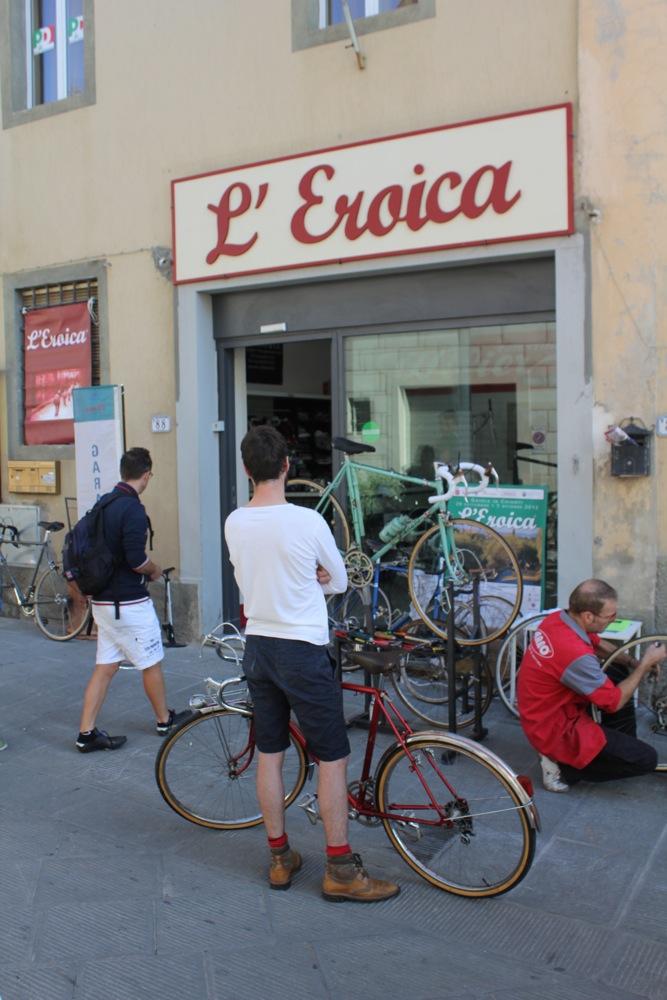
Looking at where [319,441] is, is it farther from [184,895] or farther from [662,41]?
[184,895]

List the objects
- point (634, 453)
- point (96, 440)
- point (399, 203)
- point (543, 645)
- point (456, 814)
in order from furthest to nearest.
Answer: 1. point (96, 440)
2. point (399, 203)
3. point (634, 453)
4. point (543, 645)
5. point (456, 814)

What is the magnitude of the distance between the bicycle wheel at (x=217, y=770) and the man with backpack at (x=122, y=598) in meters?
1.16

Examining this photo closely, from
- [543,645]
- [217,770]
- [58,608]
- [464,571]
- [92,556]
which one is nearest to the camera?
[217,770]

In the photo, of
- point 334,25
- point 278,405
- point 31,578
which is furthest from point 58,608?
point 334,25

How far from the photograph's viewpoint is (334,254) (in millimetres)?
6949

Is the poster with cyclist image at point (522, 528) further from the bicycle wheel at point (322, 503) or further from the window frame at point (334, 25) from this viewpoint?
the window frame at point (334, 25)

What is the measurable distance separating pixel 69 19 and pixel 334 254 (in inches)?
159

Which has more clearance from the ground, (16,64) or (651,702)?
(16,64)

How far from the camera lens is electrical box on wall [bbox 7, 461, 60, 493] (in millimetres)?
8789

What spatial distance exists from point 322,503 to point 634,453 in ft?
7.64

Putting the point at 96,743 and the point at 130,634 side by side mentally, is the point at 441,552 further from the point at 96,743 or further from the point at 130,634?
the point at 96,743

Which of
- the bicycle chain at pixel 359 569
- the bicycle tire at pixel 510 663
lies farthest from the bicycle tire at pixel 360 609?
the bicycle tire at pixel 510 663

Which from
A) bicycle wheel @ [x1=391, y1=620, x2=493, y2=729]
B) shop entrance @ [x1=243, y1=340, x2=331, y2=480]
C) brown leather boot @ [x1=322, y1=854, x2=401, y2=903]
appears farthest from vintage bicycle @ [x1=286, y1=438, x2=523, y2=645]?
brown leather boot @ [x1=322, y1=854, x2=401, y2=903]

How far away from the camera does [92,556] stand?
526 centimetres
